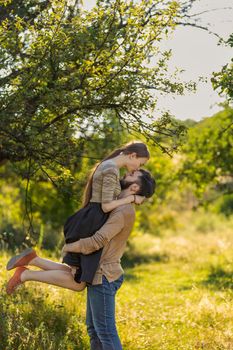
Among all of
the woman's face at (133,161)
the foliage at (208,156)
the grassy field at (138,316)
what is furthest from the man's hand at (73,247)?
the foliage at (208,156)

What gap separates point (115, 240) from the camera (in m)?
5.77

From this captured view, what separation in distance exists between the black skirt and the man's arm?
0.06 m

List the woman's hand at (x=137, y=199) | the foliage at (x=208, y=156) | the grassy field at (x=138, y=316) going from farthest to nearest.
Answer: the foliage at (x=208, y=156), the grassy field at (x=138, y=316), the woman's hand at (x=137, y=199)

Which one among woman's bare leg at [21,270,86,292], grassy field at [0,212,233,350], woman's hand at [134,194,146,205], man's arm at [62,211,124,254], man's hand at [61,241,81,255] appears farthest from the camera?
grassy field at [0,212,233,350]

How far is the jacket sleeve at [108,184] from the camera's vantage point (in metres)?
5.70

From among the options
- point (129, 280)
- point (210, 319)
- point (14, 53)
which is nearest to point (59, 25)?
point (14, 53)

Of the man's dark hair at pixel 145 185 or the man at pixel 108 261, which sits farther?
the man's dark hair at pixel 145 185

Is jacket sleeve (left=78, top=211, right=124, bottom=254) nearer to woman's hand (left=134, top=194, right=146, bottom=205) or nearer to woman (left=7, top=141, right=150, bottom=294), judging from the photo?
woman (left=7, top=141, right=150, bottom=294)

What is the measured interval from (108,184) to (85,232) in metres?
0.46

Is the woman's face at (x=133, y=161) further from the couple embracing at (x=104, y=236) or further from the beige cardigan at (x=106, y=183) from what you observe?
the beige cardigan at (x=106, y=183)

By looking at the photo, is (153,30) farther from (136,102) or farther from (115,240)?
(115,240)

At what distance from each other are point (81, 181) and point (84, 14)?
2145mm

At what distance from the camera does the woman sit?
5695 millimetres

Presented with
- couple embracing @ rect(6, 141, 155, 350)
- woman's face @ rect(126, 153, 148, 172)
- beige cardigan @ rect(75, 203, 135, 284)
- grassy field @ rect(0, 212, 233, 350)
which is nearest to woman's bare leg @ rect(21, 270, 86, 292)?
couple embracing @ rect(6, 141, 155, 350)
